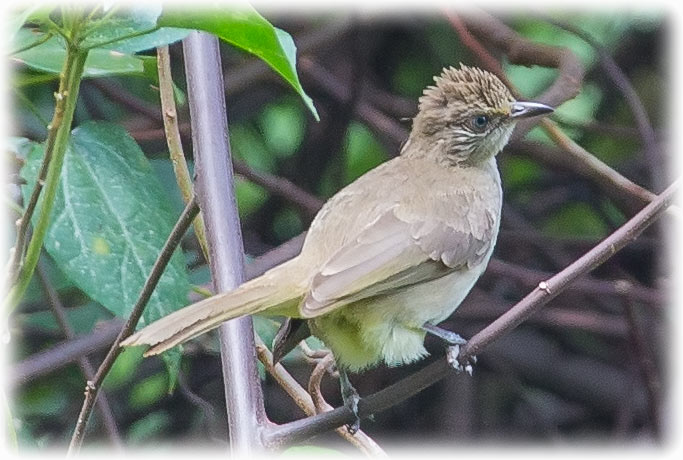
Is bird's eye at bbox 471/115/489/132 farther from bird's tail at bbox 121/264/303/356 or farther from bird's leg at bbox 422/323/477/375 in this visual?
bird's tail at bbox 121/264/303/356

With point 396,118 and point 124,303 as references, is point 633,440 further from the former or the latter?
point 124,303

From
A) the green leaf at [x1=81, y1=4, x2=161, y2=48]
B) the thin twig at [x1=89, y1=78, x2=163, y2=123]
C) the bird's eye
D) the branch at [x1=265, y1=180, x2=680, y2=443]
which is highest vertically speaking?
the thin twig at [x1=89, y1=78, x2=163, y2=123]

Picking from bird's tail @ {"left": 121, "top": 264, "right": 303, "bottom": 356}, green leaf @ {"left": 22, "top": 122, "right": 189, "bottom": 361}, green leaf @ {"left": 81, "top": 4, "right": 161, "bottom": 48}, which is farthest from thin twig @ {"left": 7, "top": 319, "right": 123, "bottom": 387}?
green leaf @ {"left": 81, "top": 4, "right": 161, "bottom": 48}

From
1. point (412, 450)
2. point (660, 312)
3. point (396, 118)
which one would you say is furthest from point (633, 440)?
point (396, 118)

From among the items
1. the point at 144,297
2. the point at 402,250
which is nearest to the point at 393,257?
the point at 402,250

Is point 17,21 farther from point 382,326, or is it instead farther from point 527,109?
point 527,109
